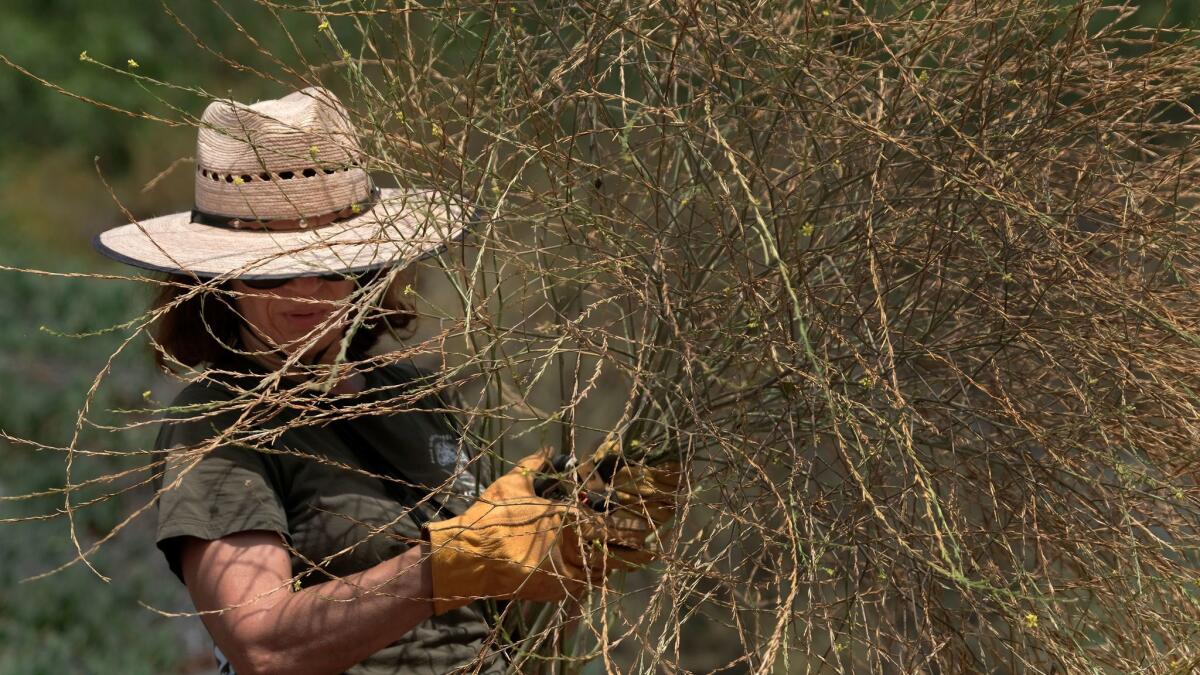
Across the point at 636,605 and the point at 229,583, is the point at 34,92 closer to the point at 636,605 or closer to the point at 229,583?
the point at 636,605

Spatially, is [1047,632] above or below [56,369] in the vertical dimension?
above

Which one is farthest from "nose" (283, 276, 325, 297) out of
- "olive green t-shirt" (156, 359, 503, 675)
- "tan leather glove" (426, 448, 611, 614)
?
"tan leather glove" (426, 448, 611, 614)

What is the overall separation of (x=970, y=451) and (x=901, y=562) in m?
0.18

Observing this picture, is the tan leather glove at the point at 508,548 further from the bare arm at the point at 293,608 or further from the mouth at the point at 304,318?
the mouth at the point at 304,318

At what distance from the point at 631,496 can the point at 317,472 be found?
0.42m

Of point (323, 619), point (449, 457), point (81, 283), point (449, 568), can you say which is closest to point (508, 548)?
point (449, 568)

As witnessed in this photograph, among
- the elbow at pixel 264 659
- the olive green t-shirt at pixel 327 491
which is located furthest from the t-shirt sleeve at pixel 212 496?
the elbow at pixel 264 659

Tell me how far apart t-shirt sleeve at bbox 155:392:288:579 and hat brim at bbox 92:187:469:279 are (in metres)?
0.20

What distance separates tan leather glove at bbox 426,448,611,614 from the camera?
146 centimetres

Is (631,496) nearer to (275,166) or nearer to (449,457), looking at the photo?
(449,457)

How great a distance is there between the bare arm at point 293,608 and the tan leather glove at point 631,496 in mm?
222

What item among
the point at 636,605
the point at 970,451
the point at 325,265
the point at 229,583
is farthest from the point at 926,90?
the point at 636,605

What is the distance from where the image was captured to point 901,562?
136cm

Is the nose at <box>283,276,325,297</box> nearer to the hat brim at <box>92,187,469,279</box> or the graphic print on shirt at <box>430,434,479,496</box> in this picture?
the hat brim at <box>92,187,469,279</box>
